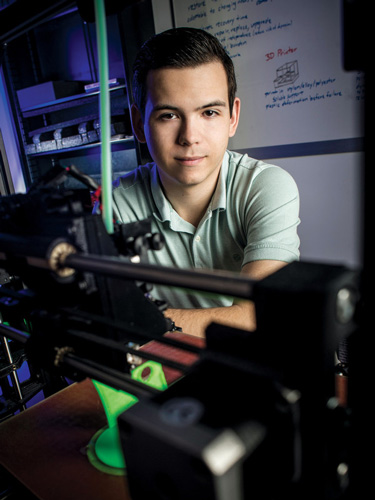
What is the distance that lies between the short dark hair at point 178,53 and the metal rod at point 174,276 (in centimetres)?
108

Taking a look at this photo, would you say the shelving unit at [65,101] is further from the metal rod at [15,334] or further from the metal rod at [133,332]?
the metal rod at [133,332]

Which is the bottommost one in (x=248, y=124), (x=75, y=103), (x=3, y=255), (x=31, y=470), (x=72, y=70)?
(x=31, y=470)

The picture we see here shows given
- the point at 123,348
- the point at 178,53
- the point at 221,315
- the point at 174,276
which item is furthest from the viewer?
the point at 178,53

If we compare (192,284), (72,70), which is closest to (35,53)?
(72,70)

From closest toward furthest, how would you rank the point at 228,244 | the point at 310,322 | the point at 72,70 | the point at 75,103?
the point at 310,322 < the point at 228,244 < the point at 75,103 < the point at 72,70

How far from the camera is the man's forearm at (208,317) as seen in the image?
1.22m

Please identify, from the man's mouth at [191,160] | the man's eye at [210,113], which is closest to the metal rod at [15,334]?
the man's mouth at [191,160]

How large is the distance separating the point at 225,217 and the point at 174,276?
1.15 meters

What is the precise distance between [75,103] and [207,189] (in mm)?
1985

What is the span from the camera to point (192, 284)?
15.8 inches

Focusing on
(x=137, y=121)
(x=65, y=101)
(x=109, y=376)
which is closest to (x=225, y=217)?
(x=137, y=121)

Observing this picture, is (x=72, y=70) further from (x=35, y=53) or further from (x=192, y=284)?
(x=192, y=284)

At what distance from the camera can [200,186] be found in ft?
5.10

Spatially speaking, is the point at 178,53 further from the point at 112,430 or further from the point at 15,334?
the point at 112,430
